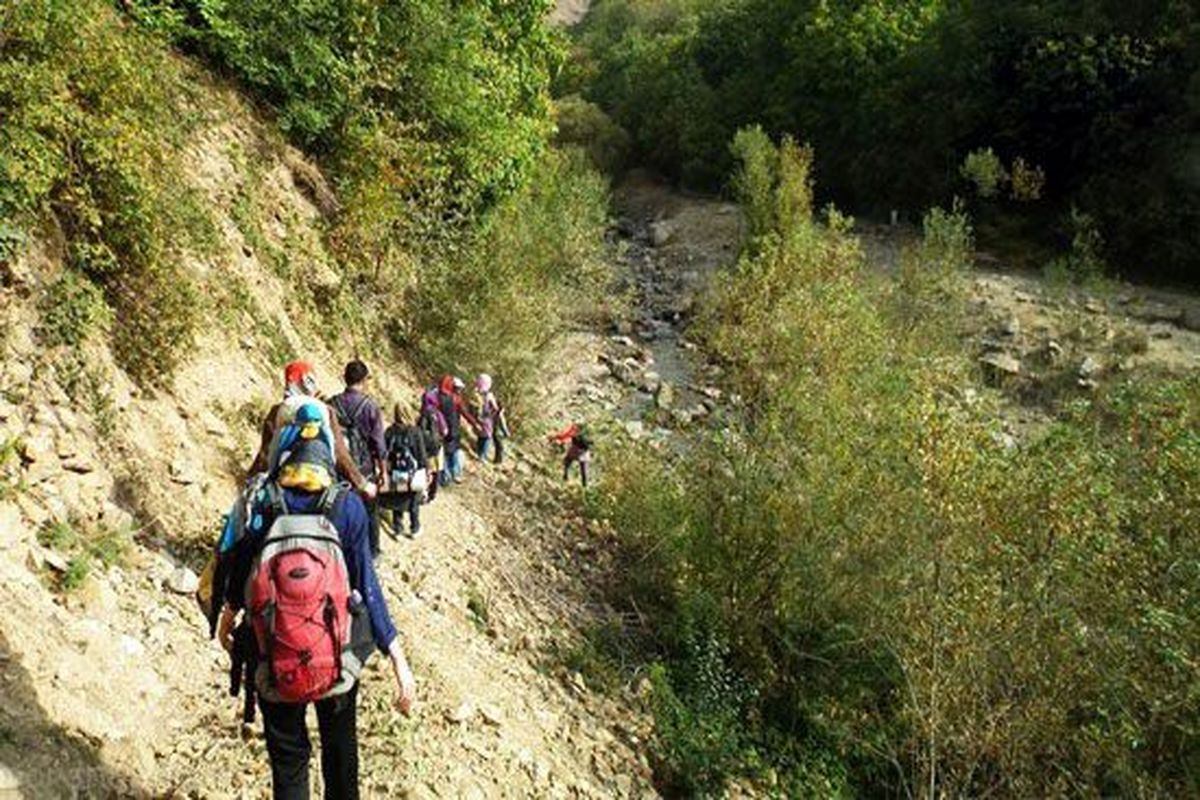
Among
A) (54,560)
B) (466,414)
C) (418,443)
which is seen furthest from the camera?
(466,414)

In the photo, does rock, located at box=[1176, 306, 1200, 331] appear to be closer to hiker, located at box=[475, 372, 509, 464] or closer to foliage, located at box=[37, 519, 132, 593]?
hiker, located at box=[475, 372, 509, 464]

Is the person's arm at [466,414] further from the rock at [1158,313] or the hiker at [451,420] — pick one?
the rock at [1158,313]

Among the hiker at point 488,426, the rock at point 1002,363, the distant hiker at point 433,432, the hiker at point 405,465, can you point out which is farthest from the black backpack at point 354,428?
the rock at point 1002,363

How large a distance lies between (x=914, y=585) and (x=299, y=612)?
6597mm

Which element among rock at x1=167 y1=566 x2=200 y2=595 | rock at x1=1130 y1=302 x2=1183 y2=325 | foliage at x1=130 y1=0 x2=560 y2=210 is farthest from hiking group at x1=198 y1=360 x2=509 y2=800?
rock at x1=1130 y1=302 x2=1183 y2=325

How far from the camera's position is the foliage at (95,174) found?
20.6 ft

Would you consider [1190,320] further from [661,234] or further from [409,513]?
[409,513]

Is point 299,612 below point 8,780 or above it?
above

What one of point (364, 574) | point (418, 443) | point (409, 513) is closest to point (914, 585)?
point (418, 443)

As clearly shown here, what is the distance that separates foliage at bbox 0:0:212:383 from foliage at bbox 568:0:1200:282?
29.0 metres

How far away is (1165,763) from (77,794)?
25.2ft

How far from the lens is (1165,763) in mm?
6738

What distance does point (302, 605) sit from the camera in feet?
10.9

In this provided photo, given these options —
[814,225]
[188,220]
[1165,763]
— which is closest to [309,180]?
[188,220]
